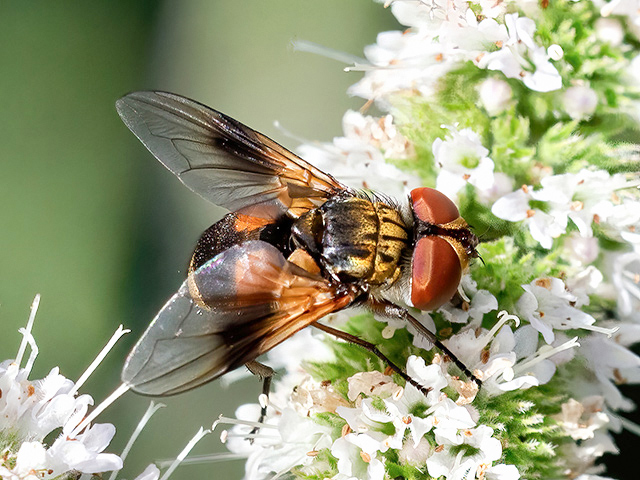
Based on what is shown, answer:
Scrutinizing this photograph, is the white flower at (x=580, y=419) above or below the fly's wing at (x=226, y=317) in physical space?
below

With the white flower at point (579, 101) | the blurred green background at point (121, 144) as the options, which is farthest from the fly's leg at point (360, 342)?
the blurred green background at point (121, 144)

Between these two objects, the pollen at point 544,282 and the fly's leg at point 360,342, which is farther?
the pollen at point 544,282

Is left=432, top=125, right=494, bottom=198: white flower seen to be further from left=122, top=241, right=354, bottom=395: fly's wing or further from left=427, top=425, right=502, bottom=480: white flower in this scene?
left=427, top=425, right=502, bottom=480: white flower

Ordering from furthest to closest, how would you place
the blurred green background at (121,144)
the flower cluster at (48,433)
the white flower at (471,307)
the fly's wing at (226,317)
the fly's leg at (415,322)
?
the blurred green background at (121,144), the white flower at (471,307), the fly's leg at (415,322), the flower cluster at (48,433), the fly's wing at (226,317)

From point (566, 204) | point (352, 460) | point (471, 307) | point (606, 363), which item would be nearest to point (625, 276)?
point (606, 363)

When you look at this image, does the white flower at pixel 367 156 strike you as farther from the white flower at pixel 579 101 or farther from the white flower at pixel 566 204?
the white flower at pixel 579 101

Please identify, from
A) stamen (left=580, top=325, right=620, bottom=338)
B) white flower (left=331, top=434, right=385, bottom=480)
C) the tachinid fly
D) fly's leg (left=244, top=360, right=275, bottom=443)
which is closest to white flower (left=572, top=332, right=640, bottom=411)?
stamen (left=580, top=325, right=620, bottom=338)
